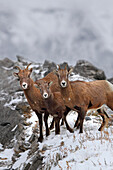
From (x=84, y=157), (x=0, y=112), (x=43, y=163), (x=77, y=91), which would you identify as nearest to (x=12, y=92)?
(x=0, y=112)

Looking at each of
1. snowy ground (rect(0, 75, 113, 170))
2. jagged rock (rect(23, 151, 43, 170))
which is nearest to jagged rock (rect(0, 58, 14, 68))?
snowy ground (rect(0, 75, 113, 170))

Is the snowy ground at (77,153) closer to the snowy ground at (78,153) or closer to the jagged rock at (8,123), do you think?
the snowy ground at (78,153)

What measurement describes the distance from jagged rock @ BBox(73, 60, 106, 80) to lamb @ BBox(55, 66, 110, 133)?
11.7 metres

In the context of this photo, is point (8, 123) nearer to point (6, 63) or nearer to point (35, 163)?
point (35, 163)

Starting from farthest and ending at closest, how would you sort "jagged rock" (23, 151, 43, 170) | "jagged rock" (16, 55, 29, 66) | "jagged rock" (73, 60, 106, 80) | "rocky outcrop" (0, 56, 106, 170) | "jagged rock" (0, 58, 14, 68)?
"jagged rock" (16, 55, 29, 66) → "jagged rock" (0, 58, 14, 68) → "jagged rock" (73, 60, 106, 80) → "rocky outcrop" (0, 56, 106, 170) → "jagged rock" (23, 151, 43, 170)

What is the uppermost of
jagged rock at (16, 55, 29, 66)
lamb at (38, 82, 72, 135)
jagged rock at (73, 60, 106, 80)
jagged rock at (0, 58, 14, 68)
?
jagged rock at (16, 55, 29, 66)

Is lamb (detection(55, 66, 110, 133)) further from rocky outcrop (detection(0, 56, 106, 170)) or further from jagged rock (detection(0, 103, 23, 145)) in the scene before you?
jagged rock (detection(0, 103, 23, 145))

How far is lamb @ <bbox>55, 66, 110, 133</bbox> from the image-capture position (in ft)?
23.4

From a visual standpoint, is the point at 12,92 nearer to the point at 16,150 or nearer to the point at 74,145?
the point at 16,150

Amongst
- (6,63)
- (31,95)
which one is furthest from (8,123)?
(6,63)

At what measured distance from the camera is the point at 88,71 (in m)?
20.8

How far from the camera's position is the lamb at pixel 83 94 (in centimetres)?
713

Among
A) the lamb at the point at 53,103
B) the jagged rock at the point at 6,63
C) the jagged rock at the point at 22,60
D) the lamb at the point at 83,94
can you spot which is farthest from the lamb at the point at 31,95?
the jagged rock at the point at 22,60

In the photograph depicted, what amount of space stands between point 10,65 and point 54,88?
523 inches
